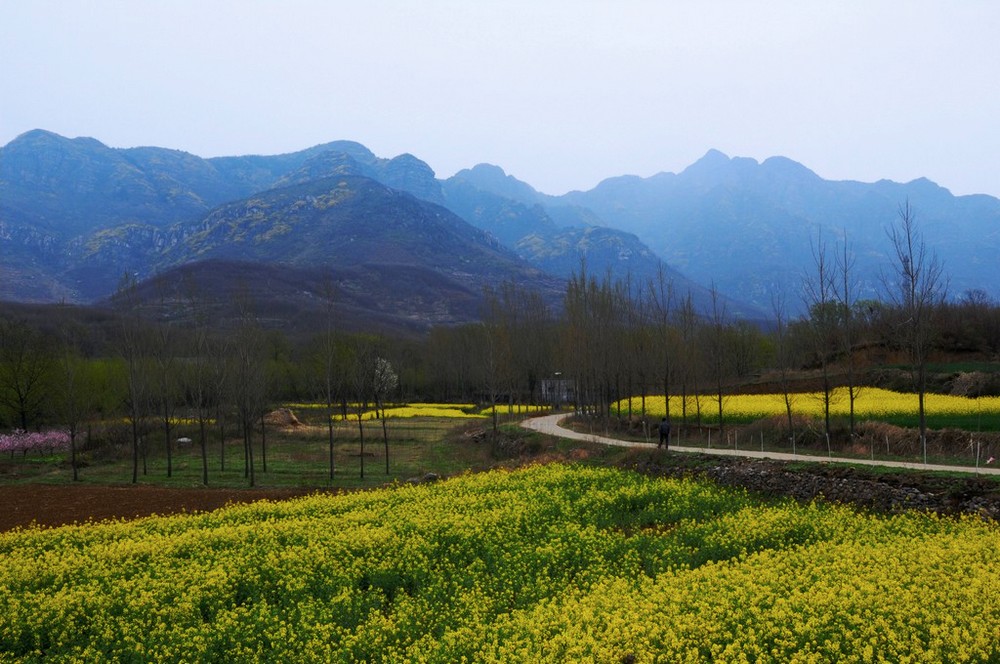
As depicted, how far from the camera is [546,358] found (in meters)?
86.9

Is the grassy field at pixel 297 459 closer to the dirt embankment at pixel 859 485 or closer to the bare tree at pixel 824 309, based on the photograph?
the dirt embankment at pixel 859 485

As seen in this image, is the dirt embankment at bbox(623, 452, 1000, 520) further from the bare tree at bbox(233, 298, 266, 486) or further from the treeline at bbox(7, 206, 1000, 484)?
the bare tree at bbox(233, 298, 266, 486)

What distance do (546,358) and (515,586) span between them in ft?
241

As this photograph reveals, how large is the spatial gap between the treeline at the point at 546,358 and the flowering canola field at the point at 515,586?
16286 millimetres

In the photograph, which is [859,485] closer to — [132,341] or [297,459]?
[297,459]

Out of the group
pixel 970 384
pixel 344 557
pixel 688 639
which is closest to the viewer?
pixel 688 639

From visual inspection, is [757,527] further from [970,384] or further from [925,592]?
[970,384]

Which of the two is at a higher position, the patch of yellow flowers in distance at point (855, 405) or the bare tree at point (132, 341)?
the bare tree at point (132, 341)

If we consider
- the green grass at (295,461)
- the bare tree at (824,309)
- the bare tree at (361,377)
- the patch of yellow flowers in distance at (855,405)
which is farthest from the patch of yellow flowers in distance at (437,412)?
the bare tree at (824,309)

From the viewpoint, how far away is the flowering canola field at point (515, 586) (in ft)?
31.1

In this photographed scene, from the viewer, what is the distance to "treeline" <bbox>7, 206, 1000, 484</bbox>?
3969 centimetres

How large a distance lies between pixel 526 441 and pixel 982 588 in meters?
35.8

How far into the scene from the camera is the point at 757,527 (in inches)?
664

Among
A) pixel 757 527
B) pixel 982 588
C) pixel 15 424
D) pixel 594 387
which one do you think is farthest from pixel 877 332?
pixel 15 424
